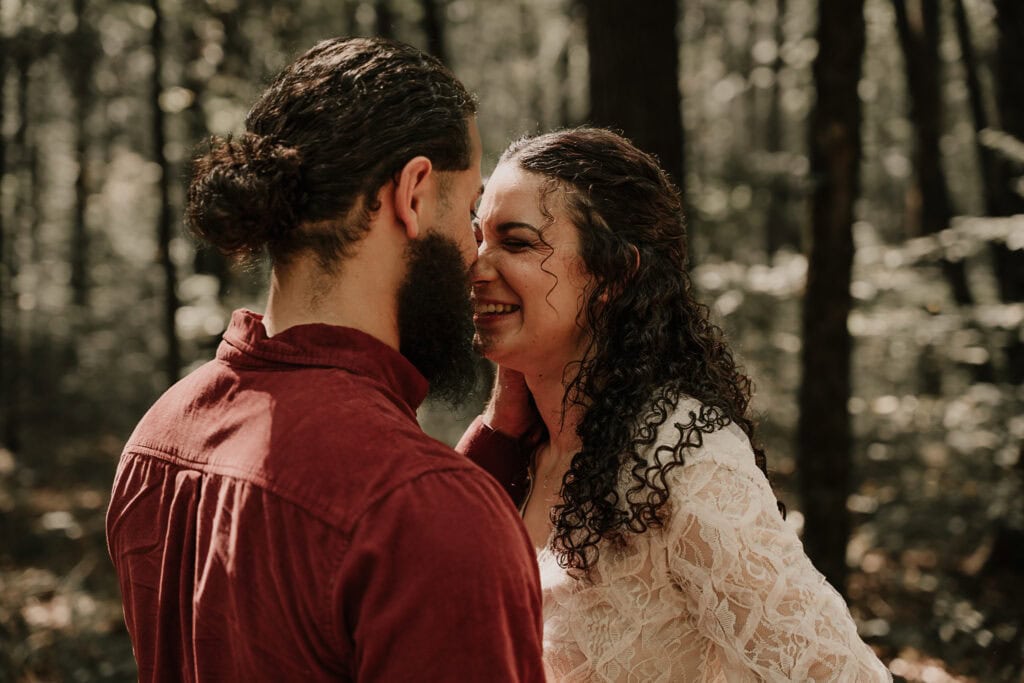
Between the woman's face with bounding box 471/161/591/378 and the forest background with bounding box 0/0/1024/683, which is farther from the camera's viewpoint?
the forest background with bounding box 0/0/1024/683

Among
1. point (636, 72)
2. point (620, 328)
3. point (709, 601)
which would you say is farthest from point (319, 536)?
point (636, 72)

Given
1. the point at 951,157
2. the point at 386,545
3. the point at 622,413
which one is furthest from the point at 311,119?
the point at 951,157

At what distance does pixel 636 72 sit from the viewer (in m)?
4.98

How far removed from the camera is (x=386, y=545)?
1315 millimetres

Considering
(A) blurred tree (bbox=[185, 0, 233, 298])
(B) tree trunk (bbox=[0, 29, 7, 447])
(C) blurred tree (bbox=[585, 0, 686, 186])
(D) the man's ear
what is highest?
(A) blurred tree (bbox=[185, 0, 233, 298])

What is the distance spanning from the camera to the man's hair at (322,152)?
5.34ft

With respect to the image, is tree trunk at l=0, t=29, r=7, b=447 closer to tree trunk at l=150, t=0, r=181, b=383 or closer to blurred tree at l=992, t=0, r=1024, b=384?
tree trunk at l=150, t=0, r=181, b=383

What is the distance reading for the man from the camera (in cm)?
132

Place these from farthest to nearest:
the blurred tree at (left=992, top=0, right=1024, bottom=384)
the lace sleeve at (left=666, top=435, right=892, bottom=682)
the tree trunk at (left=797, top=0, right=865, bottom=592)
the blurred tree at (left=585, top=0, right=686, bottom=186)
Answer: the blurred tree at (left=992, top=0, right=1024, bottom=384) < the tree trunk at (left=797, top=0, right=865, bottom=592) < the blurred tree at (left=585, top=0, right=686, bottom=186) < the lace sleeve at (left=666, top=435, right=892, bottom=682)

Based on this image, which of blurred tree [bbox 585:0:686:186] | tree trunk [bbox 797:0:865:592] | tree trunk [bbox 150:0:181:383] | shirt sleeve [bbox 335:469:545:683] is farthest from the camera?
tree trunk [bbox 150:0:181:383]

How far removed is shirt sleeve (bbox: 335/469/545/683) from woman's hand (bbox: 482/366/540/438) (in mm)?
1393

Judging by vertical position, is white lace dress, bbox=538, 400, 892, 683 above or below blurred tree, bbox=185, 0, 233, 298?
below

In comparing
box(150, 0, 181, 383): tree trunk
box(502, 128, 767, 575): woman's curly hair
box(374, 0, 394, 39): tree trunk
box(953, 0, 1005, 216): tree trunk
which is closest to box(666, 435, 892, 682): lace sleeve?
box(502, 128, 767, 575): woman's curly hair

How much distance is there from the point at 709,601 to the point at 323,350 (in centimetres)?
104
